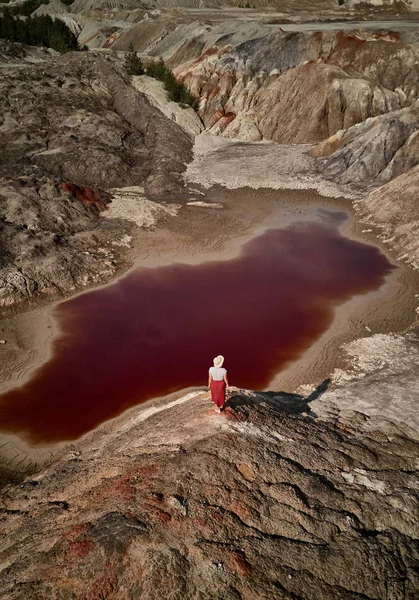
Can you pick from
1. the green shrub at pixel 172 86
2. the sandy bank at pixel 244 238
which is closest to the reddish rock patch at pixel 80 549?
the sandy bank at pixel 244 238

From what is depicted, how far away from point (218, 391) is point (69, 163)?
33.1 metres

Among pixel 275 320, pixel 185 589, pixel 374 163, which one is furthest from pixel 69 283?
pixel 374 163

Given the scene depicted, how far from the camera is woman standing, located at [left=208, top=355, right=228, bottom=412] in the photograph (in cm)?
1027

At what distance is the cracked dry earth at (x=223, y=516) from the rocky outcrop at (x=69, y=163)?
16.0 m

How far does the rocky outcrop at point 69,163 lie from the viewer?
1013 inches

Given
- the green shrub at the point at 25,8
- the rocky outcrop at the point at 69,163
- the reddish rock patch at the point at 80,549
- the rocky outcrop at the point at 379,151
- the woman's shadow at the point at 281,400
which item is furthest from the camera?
the green shrub at the point at 25,8

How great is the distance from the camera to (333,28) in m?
52.8

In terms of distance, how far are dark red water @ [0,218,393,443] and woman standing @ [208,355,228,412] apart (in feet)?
23.8

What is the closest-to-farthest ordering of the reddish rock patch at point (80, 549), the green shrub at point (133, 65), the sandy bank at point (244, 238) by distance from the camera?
the reddish rock patch at point (80, 549)
the sandy bank at point (244, 238)
the green shrub at point (133, 65)

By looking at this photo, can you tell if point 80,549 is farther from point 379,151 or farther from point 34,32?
point 34,32

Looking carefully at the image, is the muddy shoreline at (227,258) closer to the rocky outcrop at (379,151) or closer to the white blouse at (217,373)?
the rocky outcrop at (379,151)

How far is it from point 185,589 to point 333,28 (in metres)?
62.2

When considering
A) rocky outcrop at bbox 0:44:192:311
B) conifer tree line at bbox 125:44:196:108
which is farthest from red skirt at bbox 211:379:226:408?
conifer tree line at bbox 125:44:196:108

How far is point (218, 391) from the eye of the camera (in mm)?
10828
